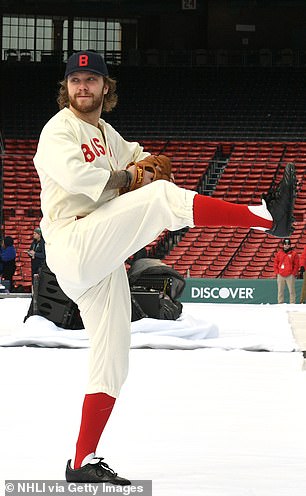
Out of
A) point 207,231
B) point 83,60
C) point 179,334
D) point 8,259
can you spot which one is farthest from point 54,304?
point 207,231

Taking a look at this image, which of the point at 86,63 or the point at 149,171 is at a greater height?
the point at 86,63

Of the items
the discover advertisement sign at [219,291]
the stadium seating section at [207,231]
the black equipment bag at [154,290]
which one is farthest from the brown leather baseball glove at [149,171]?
the stadium seating section at [207,231]

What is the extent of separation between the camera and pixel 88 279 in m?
3.05

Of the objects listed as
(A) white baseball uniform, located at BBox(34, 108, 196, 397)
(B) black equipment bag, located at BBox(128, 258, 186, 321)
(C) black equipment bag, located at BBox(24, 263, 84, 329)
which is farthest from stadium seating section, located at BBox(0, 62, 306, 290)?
(A) white baseball uniform, located at BBox(34, 108, 196, 397)

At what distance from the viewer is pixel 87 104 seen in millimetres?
3217

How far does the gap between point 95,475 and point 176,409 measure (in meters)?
1.54

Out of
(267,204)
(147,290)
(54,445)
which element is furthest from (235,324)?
(267,204)

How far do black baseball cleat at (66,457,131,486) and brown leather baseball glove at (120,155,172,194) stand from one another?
1.00 metres

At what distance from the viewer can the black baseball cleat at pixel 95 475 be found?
9.68ft

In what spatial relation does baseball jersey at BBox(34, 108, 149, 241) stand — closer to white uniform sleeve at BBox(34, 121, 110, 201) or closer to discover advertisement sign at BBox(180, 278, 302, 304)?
white uniform sleeve at BBox(34, 121, 110, 201)

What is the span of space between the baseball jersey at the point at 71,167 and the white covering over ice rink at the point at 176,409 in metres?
0.97

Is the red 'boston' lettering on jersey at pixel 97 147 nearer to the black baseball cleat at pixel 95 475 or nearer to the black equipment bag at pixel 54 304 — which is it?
the black baseball cleat at pixel 95 475

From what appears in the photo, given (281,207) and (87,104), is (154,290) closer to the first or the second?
(87,104)

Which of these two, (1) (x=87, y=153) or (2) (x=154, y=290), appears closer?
(1) (x=87, y=153)
